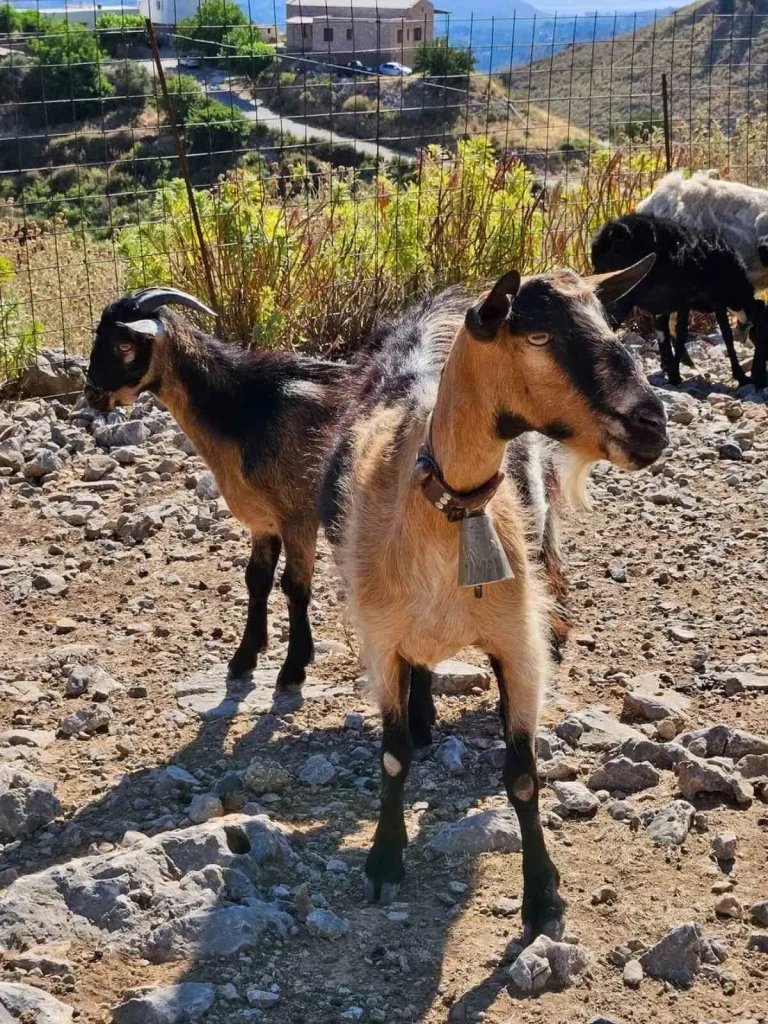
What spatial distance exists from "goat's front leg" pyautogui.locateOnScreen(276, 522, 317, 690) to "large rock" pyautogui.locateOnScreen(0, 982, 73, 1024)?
8.22 feet

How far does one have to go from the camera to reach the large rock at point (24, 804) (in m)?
4.68

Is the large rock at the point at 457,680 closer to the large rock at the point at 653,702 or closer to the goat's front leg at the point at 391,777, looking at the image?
the large rock at the point at 653,702

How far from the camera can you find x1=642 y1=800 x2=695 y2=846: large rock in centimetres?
432

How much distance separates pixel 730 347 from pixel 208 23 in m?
8.88

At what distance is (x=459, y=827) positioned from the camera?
4.46 metres

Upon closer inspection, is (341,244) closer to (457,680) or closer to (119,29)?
(119,29)

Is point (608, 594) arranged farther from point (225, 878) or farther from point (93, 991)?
point (93, 991)

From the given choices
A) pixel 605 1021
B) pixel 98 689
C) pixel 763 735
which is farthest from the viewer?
pixel 98 689

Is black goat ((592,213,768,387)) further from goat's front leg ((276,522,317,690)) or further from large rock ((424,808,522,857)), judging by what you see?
large rock ((424,808,522,857))

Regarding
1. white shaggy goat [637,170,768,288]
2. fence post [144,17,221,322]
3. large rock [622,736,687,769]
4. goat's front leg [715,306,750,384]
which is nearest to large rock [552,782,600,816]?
large rock [622,736,687,769]

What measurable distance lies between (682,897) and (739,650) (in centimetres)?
191

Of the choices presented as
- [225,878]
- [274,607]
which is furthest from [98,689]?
[225,878]

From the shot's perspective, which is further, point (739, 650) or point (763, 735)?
point (739, 650)

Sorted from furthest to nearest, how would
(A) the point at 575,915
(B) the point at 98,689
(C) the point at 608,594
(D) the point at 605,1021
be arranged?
(C) the point at 608,594
(B) the point at 98,689
(A) the point at 575,915
(D) the point at 605,1021
